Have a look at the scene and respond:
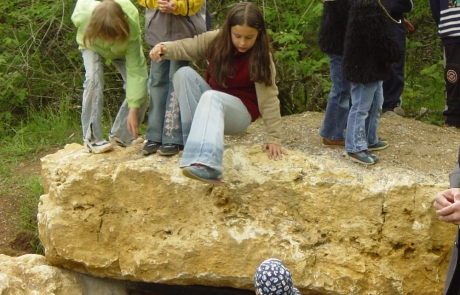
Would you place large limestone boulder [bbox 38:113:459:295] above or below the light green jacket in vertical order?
below

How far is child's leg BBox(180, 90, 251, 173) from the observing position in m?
3.25

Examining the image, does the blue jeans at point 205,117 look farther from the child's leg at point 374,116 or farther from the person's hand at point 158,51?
the child's leg at point 374,116

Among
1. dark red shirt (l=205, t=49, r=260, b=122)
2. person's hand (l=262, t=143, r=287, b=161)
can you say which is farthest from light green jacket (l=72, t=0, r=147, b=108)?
person's hand (l=262, t=143, r=287, b=161)

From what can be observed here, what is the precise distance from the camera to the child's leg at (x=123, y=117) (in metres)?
4.11

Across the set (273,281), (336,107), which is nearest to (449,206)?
(273,281)

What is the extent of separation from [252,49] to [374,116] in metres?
0.85

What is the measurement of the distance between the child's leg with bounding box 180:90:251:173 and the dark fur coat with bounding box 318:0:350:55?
68 centimetres

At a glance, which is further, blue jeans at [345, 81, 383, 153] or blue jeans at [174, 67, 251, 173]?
blue jeans at [345, 81, 383, 153]

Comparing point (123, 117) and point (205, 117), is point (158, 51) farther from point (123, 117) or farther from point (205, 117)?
point (123, 117)

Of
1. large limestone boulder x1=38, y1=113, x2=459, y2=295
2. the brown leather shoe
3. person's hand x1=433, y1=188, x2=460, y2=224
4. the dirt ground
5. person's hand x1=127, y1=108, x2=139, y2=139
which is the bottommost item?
large limestone boulder x1=38, y1=113, x2=459, y2=295

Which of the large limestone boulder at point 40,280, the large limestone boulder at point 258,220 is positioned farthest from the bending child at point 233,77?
the large limestone boulder at point 40,280

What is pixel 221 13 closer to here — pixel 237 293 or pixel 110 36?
pixel 110 36

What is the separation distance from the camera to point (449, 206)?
2363mm

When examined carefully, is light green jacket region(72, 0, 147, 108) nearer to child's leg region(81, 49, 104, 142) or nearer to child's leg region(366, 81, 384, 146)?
child's leg region(81, 49, 104, 142)
